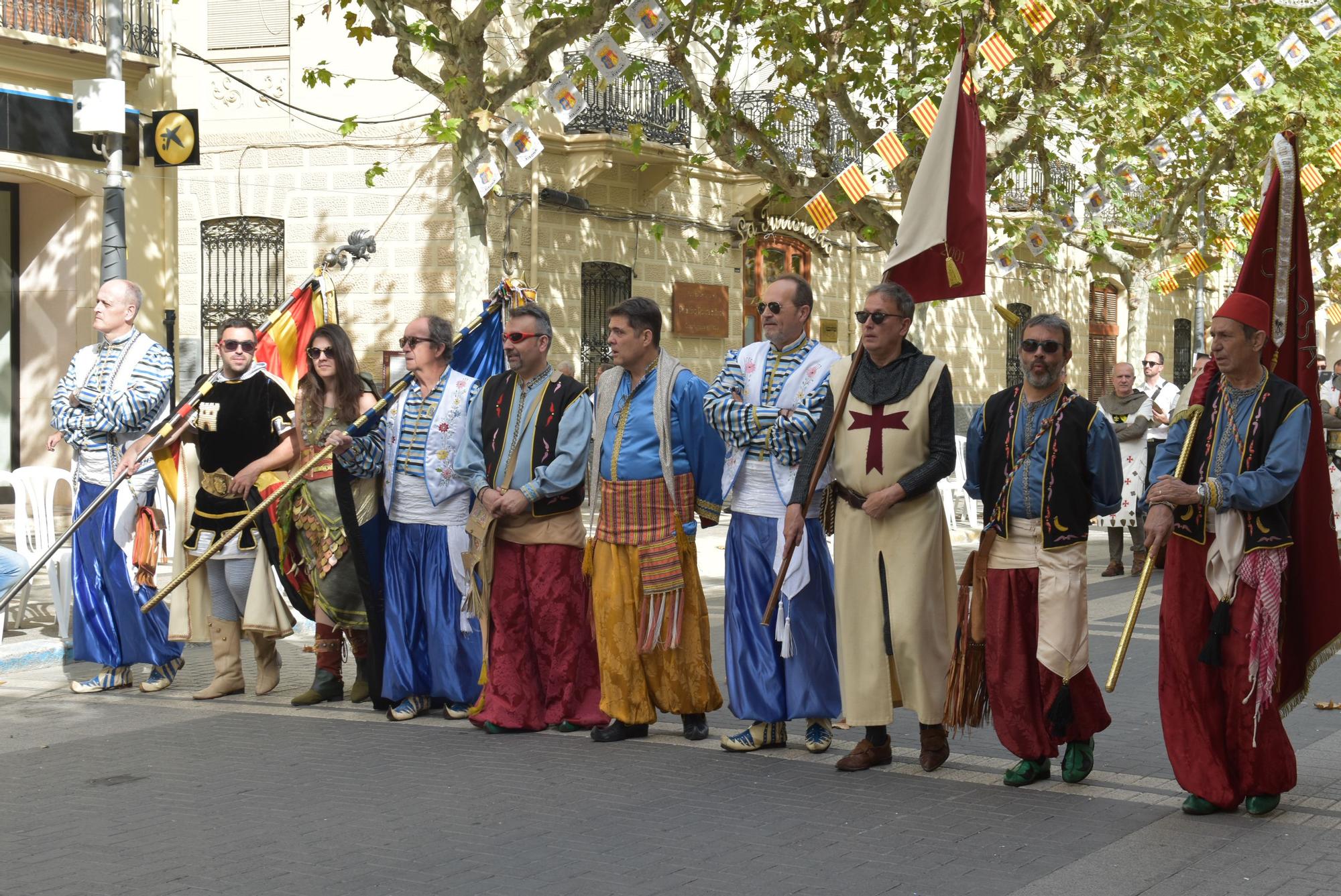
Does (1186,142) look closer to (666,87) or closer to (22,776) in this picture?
(666,87)

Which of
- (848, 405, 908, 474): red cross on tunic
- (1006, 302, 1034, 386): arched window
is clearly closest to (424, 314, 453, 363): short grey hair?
(848, 405, 908, 474): red cross on tunic

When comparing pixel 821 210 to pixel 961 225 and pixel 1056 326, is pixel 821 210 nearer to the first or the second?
pixel 961 225

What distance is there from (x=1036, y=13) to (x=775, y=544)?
10.3 meters

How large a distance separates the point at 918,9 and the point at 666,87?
→ 552 cm

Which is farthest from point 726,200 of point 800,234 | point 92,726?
point 92,726

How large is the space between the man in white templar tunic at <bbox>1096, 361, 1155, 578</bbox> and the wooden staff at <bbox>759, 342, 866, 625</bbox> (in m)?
8.12

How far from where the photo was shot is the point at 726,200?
983 inches

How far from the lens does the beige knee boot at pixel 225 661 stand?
29.5ft

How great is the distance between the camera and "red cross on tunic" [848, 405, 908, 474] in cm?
698

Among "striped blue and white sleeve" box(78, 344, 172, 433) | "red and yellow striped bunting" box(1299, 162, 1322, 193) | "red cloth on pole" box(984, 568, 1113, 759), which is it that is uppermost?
"red and yellow striped bunting" box(1299, 162, 1322, 193)

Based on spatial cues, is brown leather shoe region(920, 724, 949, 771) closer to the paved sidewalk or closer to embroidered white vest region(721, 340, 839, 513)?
the paved sidewalk

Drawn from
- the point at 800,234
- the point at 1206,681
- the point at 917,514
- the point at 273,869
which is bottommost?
the point at 273,869

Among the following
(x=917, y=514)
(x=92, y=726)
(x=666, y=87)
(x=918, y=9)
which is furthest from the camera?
(x=666, y=87)

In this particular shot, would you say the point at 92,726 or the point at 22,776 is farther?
the point at 92,726
